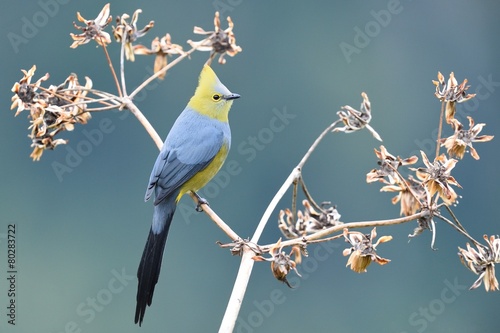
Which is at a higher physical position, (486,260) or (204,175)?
(204,175)

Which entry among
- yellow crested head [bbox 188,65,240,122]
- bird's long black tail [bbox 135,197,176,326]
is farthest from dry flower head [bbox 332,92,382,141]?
yellow crested head [bbox 188,65,240,122]

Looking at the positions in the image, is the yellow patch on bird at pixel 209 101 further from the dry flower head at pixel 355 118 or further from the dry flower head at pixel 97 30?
the dry flower head at pixel 355 118

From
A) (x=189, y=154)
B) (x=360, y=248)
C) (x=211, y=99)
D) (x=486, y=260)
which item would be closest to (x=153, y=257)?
(x=189, y=154)

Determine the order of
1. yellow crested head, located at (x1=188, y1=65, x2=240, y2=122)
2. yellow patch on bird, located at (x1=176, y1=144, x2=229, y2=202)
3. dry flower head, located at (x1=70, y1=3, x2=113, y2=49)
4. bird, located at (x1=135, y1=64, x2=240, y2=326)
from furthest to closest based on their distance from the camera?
1. yellow crested head, located at (x1=188, y1=65, x2=240, y2=122)
2. yellow patch on bird, located at (x1=176, y1=144, x2=229, y2=202)
3. bird, located at (x1=135, y1=64, x2=240, y2=326)
4. dry flower head, located at (x1=70, y1=3, x2=113, y2=49)

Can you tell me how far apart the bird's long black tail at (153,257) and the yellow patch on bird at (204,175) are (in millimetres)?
117

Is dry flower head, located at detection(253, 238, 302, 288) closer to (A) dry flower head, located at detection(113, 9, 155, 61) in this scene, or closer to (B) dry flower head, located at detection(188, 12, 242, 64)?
(B) dry flower head, located at detection(188, 12, 242, 64)

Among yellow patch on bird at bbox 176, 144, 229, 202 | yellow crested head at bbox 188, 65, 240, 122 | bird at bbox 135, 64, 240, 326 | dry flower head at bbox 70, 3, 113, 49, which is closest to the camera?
dry flower head at bbox 70, 3, 113, 49

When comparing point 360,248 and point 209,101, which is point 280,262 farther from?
point 209,101

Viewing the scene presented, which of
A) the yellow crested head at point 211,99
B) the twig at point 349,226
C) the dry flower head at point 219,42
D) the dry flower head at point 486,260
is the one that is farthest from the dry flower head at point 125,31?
the dry flower head at point 486,260

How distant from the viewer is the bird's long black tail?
207 centimetres

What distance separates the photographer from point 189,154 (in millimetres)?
2643

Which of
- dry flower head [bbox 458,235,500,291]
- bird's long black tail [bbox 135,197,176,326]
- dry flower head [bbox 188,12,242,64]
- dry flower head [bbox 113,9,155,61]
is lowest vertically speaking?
dry flower head [bbox 458,235,500,291]

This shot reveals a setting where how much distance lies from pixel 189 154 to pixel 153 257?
19.1 inches

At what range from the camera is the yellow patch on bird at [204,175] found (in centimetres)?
271
